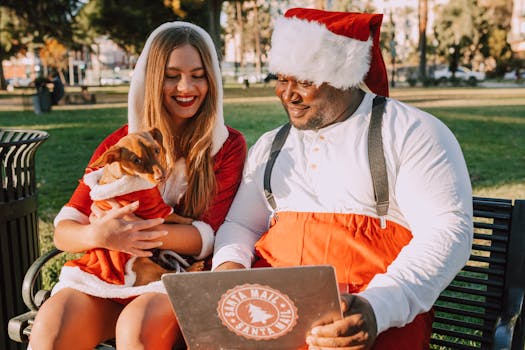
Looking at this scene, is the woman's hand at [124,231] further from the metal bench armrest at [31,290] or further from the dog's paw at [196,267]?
the metal bench armrest at [31,290]

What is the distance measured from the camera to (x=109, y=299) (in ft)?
8.41

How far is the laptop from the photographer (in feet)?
6.30

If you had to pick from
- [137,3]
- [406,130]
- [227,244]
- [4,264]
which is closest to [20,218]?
[4,264]

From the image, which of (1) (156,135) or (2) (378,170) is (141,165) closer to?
(1) (156,135)

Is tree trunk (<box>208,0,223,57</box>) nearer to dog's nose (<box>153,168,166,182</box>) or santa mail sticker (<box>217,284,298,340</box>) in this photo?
dog's nose (<box>153,168,166,182</box>)

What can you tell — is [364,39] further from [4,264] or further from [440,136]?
[4,264]

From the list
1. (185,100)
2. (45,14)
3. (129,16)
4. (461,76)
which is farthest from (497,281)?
(461,76)

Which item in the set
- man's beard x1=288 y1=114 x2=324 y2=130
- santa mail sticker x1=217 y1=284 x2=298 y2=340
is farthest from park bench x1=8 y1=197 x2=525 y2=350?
santa mail sticker x1=217 y1=284 x2=298 y2=340

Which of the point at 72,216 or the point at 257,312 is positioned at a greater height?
the point at 72,216

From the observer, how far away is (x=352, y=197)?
2.41m

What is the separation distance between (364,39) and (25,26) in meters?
30.5

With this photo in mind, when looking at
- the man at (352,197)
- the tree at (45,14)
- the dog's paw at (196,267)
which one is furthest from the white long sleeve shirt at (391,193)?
the tree at (45,14)

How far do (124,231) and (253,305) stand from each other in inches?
30.6

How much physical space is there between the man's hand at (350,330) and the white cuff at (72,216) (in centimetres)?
135
